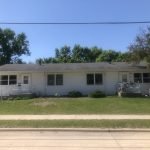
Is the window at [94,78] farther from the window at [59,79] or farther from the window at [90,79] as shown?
the window at [59,79]

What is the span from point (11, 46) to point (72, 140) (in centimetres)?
6230

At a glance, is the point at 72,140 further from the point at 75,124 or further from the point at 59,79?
the point at 59,79

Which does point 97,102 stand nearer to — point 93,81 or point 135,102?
point 135,102

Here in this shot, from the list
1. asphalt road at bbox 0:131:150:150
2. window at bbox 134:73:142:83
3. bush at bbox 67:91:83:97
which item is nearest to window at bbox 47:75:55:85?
bush at bbox 67:91:83:97

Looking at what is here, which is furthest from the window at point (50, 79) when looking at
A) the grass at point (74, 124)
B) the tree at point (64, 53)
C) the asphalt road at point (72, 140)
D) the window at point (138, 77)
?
the tree at point (64, 53)

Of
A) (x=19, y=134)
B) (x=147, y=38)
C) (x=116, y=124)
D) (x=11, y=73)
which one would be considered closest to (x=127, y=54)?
(x=147, y=38)

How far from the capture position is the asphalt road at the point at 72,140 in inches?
468

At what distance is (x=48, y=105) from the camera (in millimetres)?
30391

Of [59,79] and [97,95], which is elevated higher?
[59,79]

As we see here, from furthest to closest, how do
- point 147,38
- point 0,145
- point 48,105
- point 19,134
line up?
point 147,38, point 48,105, point 19,134, point 0,145

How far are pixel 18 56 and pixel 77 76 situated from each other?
38.1m

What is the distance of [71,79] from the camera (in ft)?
130

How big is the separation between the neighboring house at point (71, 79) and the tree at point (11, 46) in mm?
32958

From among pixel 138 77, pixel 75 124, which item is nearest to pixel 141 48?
pixel 138 77
